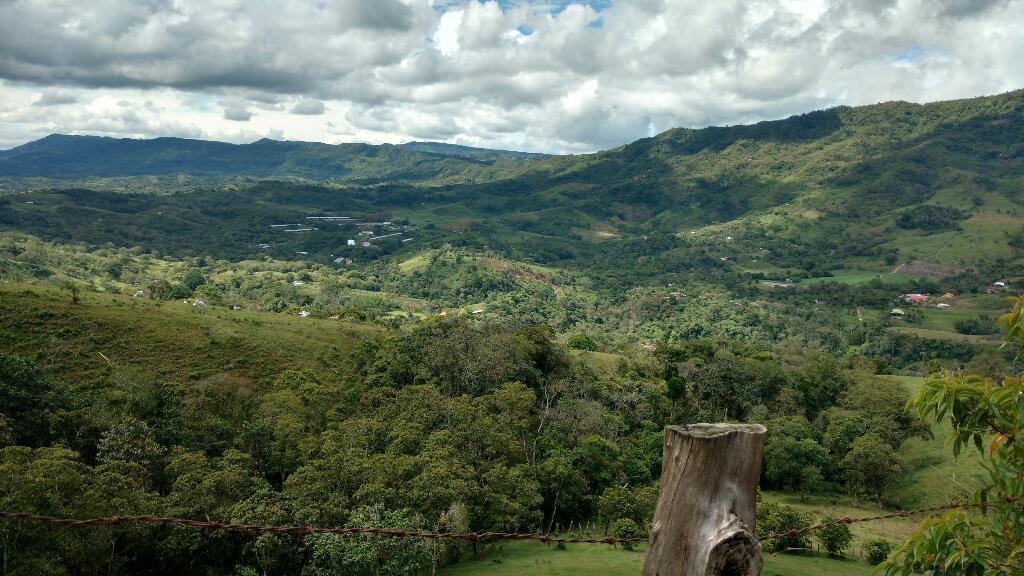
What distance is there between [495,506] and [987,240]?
221 meters

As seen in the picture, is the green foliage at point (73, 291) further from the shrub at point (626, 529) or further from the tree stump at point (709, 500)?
the tree stump at point (709, 500)

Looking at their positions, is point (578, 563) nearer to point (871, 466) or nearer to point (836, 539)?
point (836, 539)

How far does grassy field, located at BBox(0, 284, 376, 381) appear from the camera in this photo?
1722 inches

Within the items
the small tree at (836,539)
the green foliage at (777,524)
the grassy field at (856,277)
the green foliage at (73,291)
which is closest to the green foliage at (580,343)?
the green foliage at (777,524)

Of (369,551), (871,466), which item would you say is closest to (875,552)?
(871,466)

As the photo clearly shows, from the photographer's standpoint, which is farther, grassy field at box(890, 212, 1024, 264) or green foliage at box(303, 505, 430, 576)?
grassy field at box(890, 212, 1024, 264)

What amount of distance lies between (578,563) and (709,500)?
28.6 meters

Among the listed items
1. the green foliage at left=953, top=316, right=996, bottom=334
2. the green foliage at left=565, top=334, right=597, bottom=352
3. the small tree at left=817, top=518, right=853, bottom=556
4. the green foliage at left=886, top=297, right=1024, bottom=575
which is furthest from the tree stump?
the green foliage at left=953, top=316, right=996, bottom=334

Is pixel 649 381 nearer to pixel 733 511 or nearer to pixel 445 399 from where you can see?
pixel 445 399

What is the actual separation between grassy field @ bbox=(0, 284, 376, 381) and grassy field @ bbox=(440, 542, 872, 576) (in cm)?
2688

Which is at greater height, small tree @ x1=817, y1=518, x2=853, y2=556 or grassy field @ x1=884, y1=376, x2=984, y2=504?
small tree @ x1=817, y1=518, x2=853, y2=556

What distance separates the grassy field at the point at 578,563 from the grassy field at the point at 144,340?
88.2 feet

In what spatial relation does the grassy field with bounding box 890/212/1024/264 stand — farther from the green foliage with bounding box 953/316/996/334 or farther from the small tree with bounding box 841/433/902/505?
the small tree with bounding box 841/433/902/505

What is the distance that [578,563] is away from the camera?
28578mm
